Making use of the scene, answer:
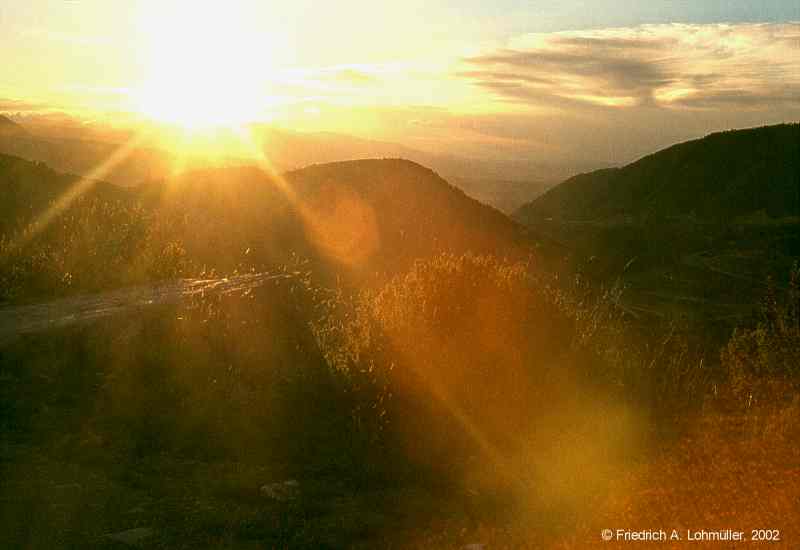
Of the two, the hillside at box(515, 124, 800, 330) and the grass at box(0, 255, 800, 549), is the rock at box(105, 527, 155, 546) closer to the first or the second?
the grass at box(0, 255, 800, 549)

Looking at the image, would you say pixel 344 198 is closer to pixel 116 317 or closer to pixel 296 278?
pixel 296 278

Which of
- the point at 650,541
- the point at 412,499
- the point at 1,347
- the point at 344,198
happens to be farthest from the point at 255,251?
the point at 344,198

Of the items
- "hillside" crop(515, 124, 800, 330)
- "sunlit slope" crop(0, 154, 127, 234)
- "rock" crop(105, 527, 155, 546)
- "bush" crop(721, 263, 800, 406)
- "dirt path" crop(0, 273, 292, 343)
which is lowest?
"hillside" crop(515, 124, 800, 330)

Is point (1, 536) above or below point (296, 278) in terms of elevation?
below

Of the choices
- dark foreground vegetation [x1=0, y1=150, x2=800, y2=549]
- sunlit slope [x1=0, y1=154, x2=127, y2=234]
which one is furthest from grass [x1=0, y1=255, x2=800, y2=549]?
sunlit slope [x1=0, y1=154, x2=127, y2=234]

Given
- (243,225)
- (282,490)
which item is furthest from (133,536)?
(243,225)

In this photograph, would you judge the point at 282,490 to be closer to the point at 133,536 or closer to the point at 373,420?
the point at 133,536
